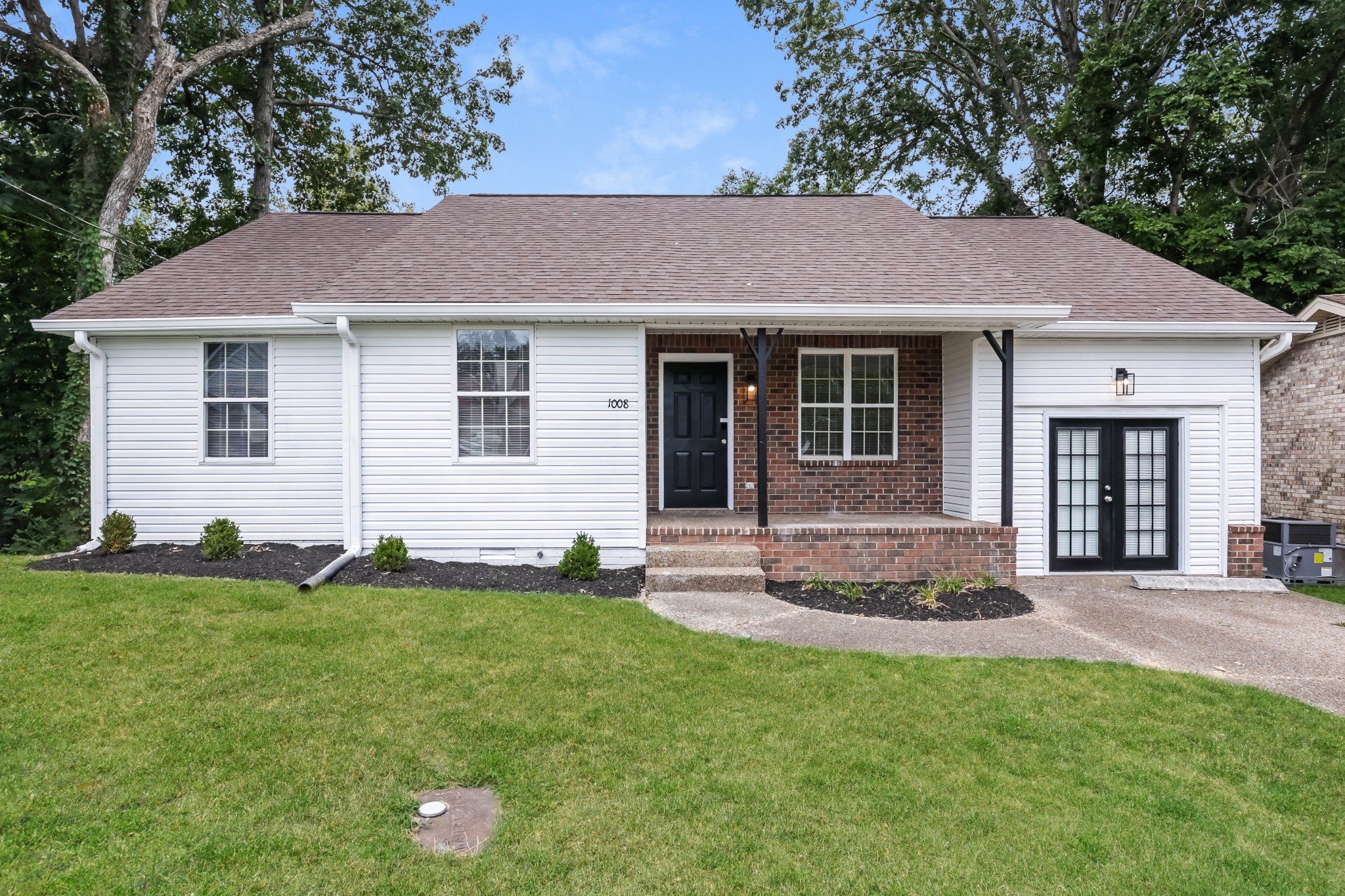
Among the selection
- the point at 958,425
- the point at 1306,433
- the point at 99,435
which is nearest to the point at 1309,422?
the point at 1306,433

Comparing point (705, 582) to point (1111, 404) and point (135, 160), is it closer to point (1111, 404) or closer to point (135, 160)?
point (1111, 404)

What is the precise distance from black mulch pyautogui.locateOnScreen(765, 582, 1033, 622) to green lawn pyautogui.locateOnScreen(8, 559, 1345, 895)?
1.35 metres

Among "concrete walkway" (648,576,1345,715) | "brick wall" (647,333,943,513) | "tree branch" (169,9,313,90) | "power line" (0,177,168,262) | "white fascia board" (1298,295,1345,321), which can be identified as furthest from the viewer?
"tree branch" (169,9,313,90)

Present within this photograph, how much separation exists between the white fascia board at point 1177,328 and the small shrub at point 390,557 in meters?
7.83

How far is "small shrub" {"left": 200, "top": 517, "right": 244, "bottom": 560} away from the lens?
689 cm

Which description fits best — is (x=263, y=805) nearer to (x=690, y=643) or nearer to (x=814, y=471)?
(x=690, y=643)

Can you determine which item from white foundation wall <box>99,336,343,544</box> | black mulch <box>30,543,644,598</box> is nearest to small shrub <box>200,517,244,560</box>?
black mulch <box>30,543,644,598</box>

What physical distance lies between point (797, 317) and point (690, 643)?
3946 millimetres

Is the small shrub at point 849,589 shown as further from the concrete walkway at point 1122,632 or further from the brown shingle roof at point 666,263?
the brown shingle roof at point 666,263

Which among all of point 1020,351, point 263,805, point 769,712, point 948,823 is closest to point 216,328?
point 263,805

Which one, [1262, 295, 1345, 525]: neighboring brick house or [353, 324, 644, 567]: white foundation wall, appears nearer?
[353, 324, 644, 567]: white foundation wall

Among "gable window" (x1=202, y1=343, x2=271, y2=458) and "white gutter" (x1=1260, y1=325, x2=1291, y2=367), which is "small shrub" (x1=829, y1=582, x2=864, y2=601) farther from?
"gable window" (x1=202, y1=343, x2=271, y2=458)

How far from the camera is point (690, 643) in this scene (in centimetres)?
478

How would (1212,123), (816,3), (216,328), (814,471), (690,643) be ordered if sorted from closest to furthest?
(690,643) < (216,328) < (814,471) < (1212,123) < (816,3)
